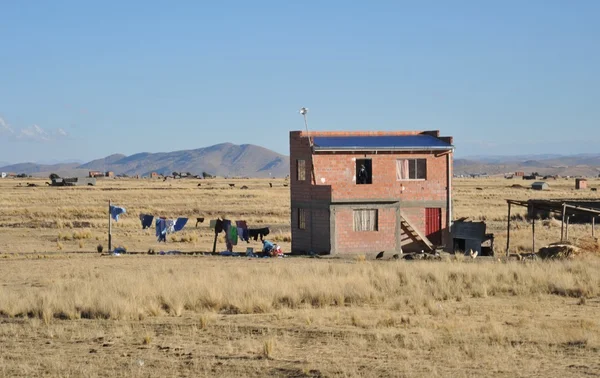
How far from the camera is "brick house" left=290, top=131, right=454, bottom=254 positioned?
3744 centimetres

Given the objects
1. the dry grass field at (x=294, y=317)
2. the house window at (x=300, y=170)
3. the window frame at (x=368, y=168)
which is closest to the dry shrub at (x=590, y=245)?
the dry grass field at (x=294, y=317)

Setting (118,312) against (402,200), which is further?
(402,200)

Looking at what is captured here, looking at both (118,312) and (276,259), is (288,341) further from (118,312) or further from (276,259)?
(276,259)

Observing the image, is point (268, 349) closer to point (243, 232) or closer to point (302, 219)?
point (302, 219)

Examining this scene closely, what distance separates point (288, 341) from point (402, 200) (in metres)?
20.9

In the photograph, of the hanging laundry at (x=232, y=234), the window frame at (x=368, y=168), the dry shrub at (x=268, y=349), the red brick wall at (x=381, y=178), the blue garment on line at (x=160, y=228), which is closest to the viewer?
the dry shrub at (x=268, y=349)

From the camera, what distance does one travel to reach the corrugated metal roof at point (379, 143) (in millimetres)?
38344

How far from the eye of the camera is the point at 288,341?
1827 cm

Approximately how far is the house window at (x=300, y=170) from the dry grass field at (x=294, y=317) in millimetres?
4562

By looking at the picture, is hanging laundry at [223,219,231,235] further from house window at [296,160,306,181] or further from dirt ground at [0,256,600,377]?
dirt ground at [0,256,600,377]

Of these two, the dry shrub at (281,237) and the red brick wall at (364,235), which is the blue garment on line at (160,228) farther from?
the red brick wall at (364,235)

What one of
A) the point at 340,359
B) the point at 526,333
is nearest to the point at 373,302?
the point at 526,333

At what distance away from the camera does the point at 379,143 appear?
39.3m

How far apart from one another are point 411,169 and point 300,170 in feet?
15.0
